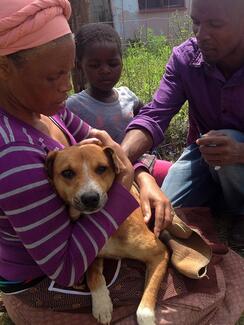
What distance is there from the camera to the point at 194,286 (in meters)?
2.20

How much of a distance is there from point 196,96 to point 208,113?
14 centimetres

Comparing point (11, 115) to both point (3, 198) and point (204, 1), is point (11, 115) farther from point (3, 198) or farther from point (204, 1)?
point (204, 1)

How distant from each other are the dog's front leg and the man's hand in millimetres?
1044

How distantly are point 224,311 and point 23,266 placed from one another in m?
0.96

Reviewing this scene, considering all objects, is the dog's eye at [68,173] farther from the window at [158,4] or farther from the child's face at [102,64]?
the window at [158,4]

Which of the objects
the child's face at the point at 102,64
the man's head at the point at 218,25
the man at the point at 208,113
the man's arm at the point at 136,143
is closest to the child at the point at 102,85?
the child's face at the point at 102,64

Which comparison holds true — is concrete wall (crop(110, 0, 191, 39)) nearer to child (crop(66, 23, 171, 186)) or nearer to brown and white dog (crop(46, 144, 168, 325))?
child (crop(66, 23, 171, 186))

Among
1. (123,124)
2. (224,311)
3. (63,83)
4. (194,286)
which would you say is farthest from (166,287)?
(123,124)

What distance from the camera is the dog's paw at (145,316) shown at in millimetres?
2020

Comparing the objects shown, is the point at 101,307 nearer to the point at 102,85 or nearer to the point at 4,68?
the point at 4,68

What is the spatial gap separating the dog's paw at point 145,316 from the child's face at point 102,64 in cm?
200

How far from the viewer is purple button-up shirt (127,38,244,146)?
9.89 ft

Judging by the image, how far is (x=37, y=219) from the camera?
1.81 m

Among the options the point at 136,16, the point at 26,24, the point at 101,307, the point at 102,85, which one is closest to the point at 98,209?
the point at 101,307
